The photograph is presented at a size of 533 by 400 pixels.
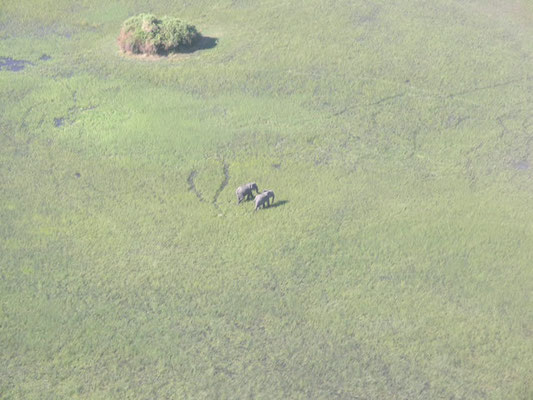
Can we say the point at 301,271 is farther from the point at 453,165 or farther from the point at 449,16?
the point at 449,16

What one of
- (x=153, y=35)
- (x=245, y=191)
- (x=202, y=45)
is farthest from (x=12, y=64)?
(x=245, y=191)

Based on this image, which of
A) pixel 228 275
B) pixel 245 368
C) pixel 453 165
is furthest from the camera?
pixel 453 165

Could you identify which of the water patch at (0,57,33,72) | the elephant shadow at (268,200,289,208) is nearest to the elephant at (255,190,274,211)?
the elephant shadow at (268,200,289,208)

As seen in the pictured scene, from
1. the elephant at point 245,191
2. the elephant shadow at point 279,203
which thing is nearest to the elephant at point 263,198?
the elephant shadow at point 279,203

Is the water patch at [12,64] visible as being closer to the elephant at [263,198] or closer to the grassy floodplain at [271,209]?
the grassy floodplain at [271,209]

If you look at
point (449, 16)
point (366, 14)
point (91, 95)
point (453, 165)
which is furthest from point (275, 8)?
point (453, 165)

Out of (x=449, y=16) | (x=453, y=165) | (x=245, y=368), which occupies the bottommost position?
(x=245, y=368)

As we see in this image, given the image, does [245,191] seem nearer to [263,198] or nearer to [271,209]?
[263,198]
